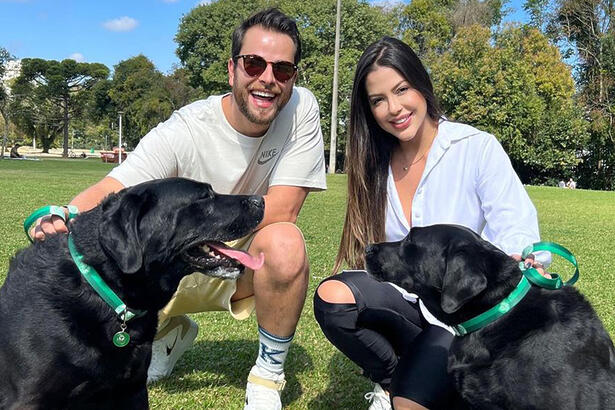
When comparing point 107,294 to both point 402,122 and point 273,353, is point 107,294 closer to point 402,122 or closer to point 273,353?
point 273,353

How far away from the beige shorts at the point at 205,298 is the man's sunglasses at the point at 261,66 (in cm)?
112

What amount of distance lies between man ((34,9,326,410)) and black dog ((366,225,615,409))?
1078 millimetres

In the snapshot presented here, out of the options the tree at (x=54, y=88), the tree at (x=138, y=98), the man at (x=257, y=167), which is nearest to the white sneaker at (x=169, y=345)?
the man at (x=257, y=167)

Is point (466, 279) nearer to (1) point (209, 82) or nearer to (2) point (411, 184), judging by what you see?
(2) point (411, 184)

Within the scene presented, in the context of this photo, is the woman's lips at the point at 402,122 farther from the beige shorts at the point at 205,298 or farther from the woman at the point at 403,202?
the beige shorts at the point at 205,298

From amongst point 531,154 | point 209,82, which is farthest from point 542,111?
point 209,82

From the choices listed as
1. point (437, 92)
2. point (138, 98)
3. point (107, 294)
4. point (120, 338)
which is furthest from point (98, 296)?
point (138, 98)

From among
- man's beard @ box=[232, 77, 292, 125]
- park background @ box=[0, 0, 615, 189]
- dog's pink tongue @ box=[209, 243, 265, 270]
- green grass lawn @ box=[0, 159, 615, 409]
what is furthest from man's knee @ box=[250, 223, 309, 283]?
park background @ box=[0, 0, 615, 189]

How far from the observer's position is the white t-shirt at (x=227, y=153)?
376 cm

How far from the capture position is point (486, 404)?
2.58 meters

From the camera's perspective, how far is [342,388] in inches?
154

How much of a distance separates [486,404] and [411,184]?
5.09 ft

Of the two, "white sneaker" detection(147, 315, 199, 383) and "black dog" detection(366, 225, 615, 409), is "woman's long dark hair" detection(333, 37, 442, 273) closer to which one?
"black dog" detection(366, 225, 615, 409)

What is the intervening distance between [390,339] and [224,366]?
145 cm
